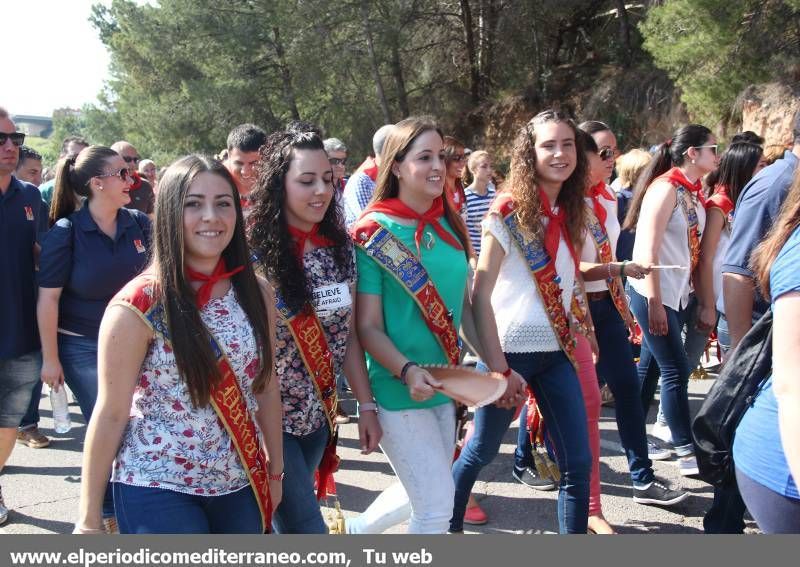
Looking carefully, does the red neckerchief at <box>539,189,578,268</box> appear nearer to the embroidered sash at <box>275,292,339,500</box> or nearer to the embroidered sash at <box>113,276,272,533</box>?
the embroidered sash at <box>275,292,339,500</box>

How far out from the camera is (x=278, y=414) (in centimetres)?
245

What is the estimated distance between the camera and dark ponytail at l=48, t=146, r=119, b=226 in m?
3.70

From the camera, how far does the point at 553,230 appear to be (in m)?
3.31

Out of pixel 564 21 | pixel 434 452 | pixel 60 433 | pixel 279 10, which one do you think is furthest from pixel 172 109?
pixel 434 452

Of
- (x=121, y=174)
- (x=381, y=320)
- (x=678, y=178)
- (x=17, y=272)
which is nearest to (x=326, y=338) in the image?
(x=381, y=320)

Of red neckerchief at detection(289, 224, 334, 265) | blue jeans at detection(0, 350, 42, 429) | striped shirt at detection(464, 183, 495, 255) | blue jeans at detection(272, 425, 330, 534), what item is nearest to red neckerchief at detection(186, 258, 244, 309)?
red neckerchief at detection(289, 224, 334, 265)

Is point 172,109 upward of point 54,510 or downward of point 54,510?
upward

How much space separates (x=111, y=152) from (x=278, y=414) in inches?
81.4

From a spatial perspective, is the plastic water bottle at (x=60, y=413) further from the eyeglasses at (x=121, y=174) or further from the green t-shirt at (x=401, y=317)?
the green t-shirt at (x=401, y=317)

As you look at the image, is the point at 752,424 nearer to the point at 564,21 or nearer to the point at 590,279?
the point at 590,279

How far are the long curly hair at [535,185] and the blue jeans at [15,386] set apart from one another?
109 inches

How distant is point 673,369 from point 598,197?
116 cm

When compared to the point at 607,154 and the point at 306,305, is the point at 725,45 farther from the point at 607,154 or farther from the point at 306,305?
the point at 306,305

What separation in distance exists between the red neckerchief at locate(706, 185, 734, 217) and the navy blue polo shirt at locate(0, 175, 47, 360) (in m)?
4.00
